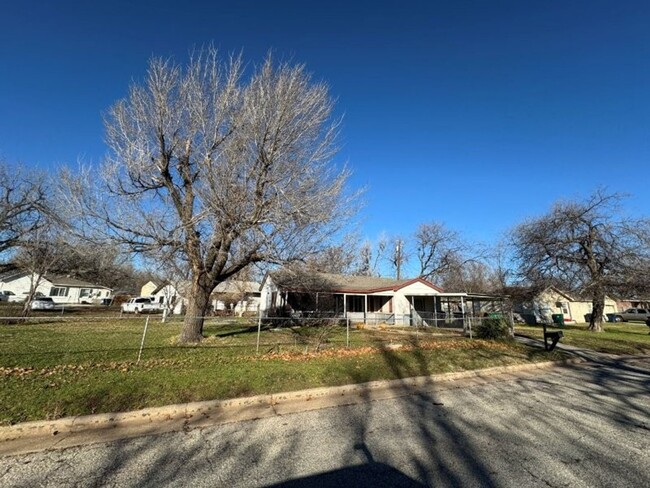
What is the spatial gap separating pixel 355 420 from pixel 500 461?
213 cm

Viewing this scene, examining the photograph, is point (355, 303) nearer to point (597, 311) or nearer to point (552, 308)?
point (597, 311)

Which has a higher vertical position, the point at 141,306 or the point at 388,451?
the point at 141,306

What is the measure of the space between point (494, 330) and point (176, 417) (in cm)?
1435

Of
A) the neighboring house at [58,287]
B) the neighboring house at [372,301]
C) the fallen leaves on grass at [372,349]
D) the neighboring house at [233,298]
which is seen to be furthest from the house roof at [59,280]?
the fallen leaves on grass at [372,349]

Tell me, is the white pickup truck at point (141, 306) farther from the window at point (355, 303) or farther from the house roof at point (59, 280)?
the window at point (355, 303)

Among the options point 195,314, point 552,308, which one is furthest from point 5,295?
point 552,308

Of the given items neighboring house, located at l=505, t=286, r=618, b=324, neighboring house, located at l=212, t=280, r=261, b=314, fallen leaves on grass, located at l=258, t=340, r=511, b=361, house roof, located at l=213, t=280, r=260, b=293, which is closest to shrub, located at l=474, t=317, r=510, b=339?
fallen leaves on grass, located at l=258, t=340, r=511, b=361

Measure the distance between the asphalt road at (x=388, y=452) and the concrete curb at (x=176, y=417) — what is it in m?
0.29

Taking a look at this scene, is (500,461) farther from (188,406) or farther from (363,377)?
(188,406)

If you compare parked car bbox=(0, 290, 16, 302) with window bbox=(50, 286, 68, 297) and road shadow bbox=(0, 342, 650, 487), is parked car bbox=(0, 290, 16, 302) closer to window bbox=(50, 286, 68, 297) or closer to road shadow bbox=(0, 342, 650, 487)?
window bbox=(50, 286, 68, 297)

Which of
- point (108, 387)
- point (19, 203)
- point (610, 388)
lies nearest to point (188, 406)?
point (108, 387)

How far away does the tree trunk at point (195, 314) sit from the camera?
11.9 m

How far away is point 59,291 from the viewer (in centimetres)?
5722

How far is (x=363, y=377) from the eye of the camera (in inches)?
316
